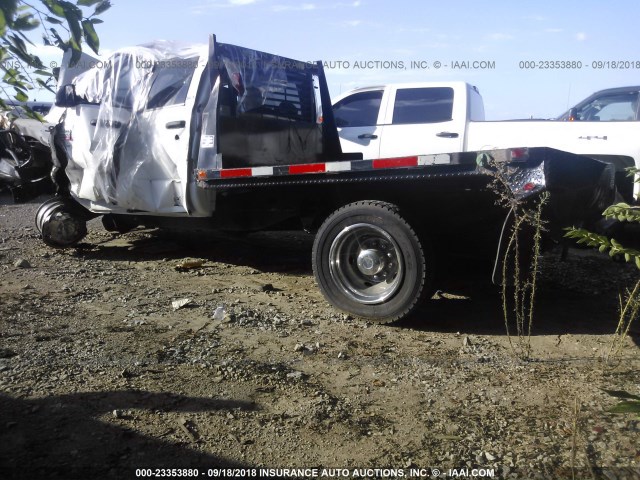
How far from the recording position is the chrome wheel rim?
4516 mm

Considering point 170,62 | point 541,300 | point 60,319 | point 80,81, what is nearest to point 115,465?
point 60,319

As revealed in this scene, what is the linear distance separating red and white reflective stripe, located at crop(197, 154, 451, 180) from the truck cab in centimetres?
368

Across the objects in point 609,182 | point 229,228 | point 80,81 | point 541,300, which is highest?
point 80,81

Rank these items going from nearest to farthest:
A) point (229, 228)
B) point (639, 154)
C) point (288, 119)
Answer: point (229, 228), point (288, 119), point (639, 154)

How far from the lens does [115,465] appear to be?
8.49 ft

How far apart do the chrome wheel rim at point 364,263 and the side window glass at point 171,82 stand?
2.23m

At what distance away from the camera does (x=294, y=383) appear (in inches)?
136

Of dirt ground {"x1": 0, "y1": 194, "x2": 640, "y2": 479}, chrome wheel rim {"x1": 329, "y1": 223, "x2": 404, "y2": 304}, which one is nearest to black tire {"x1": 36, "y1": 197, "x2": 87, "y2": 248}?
dirt ground {"x1": 0, "y1": 194, "x2": 640, "y2": 479}

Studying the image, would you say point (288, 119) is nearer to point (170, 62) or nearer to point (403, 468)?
point (170, 62)

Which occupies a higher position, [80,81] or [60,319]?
[80,81]

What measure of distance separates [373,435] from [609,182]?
9.55 feet

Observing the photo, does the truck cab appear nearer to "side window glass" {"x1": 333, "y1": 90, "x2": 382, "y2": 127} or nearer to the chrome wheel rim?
Answer: "side window glass" {"x1": 333, "y1": 90, "x2": 382, "y2": 127}

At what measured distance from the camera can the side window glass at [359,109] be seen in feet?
28.5

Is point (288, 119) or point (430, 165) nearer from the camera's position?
point (430, 165)
